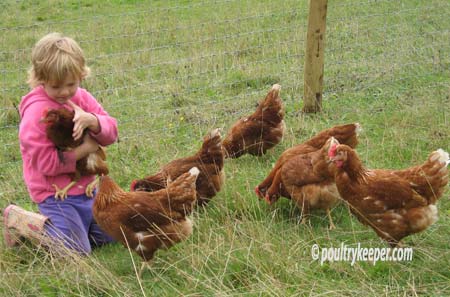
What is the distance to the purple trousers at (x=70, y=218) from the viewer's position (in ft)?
13.0

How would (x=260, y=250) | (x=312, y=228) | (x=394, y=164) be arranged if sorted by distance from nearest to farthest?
(x=260, y=250) < (x=312, y=228) < (x=394, y=164)

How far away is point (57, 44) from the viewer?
369 cm

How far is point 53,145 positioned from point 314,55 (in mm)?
3415

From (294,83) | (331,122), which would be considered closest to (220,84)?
(294,83)

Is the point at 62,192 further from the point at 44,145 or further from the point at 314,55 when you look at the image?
the point at 314,55

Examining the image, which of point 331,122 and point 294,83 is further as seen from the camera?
point 294,83

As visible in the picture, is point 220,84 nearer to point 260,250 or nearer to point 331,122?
point 331,122

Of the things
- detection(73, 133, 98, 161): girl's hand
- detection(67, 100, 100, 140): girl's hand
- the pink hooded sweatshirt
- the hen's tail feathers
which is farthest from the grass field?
detection(67, 100, 100, 140): girl's hand

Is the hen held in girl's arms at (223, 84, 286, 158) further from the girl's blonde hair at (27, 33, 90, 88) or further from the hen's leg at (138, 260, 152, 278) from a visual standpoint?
the girl's blonde hair at (27, 33, 90, 88)

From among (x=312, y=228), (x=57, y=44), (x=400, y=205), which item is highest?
(x=57, y=44)

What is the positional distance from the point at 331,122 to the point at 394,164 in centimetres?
129

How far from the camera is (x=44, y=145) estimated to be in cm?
384

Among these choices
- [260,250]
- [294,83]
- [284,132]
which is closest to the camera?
[260,250]

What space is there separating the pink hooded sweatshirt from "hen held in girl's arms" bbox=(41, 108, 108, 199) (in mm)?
48
